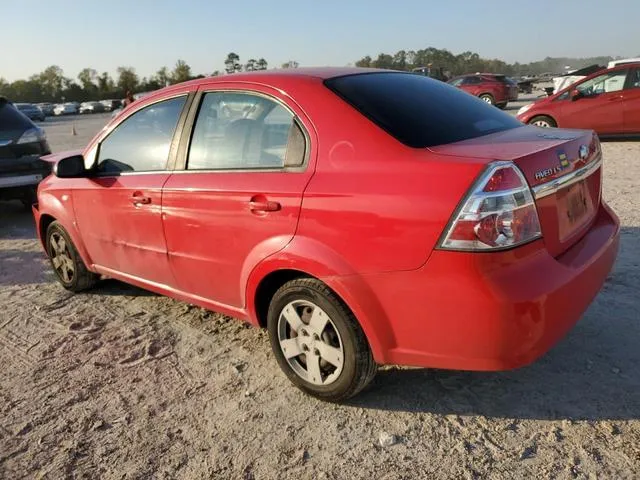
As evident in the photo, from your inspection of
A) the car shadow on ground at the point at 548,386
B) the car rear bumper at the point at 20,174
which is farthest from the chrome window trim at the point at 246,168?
the car rear bumper at the point at 20,174

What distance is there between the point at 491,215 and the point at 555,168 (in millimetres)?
511

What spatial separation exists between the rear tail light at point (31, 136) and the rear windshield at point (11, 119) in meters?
0.09

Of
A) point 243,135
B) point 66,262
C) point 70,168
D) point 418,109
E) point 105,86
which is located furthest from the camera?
point 105,86

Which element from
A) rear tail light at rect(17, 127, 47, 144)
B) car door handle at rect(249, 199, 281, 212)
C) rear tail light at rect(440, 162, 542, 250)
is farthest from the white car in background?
rear tail light at rect(440, 162, 542, 250)

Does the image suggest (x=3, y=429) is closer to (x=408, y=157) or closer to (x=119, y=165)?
(x=119, y=165)

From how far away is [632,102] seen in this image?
10883mm

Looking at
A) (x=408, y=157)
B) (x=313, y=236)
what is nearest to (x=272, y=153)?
(x=313, y=236)

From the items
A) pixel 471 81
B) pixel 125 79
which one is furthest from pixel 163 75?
pixel 471 81

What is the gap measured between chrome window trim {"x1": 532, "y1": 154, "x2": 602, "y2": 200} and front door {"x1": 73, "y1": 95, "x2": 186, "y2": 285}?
2276mm

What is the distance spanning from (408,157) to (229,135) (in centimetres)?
127

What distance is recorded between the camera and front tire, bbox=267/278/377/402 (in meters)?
2.71

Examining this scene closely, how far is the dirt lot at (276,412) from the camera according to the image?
8.14 feet

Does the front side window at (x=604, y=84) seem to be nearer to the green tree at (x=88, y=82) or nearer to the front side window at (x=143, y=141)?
the front side window at (x=143, y=141)

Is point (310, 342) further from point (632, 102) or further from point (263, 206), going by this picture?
point (632, 102)
